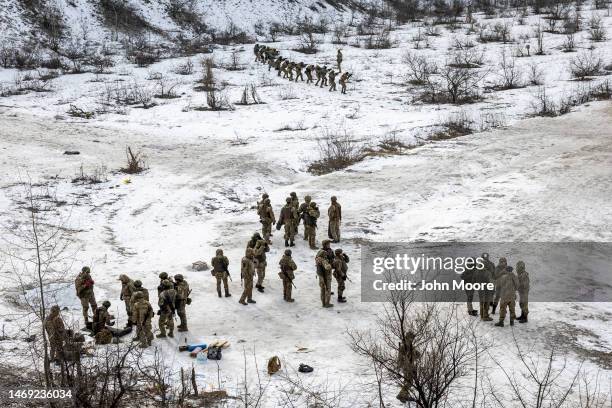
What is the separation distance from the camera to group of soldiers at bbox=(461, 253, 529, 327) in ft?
38.3

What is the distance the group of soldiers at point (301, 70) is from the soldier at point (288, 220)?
19.1 metres

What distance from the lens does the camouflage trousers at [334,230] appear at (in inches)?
651

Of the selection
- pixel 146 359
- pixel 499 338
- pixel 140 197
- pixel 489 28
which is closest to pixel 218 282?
pixel 146 359

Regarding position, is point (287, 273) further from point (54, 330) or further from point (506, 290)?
point (54, 330)

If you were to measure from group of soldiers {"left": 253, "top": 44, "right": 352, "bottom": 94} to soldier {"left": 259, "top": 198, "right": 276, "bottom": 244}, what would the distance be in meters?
19.0

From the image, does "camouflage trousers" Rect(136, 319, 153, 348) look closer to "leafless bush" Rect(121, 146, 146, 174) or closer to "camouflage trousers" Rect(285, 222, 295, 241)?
"camouflage trousers" Rect(285, 222, 295, 241)

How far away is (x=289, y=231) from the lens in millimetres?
16359

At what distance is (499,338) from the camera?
11.4 m

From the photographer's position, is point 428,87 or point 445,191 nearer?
point 445,191

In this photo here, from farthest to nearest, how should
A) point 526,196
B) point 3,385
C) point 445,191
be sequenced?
1. point 445,191
2. point 526,196
3. point 3,385

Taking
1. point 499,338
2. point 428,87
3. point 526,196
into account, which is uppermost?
point 428,87

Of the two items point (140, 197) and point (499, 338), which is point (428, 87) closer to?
point (140, 197)

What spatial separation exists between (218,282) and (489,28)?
43.3m

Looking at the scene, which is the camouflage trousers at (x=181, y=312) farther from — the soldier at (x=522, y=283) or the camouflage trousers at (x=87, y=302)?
the soldier at (x=522, y=283)
